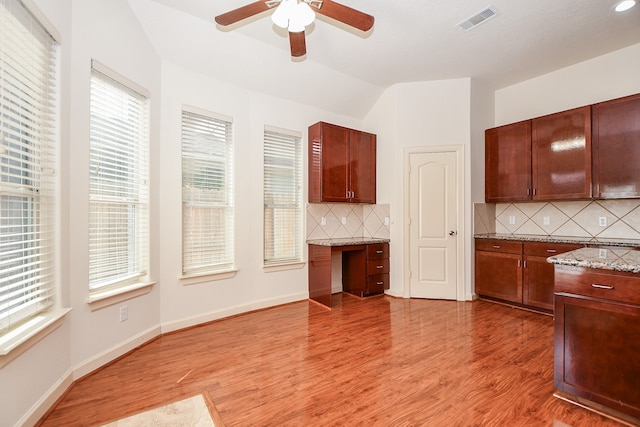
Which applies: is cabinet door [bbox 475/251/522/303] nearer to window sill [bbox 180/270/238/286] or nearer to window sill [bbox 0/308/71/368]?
window sill [bbox 180/270/238/286]

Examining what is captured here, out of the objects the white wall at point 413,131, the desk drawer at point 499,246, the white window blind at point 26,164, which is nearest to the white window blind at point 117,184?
the white window blind at point 26,164

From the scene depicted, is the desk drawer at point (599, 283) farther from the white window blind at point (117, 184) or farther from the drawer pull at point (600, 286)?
the white window blind at point (117, 184)

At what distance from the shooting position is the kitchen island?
5.18 feet

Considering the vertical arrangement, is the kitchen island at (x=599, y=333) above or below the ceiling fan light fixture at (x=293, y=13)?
below

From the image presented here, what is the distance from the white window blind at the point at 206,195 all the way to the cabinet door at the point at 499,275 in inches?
132


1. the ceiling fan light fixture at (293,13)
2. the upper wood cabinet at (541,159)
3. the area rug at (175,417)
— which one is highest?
the ceiling fan light fixture at (293,13)

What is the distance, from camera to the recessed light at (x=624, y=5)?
2598 millimetres

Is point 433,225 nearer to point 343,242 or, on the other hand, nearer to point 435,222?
point 435,222

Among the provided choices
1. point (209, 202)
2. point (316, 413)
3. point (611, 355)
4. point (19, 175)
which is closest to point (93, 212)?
point (19, 175)

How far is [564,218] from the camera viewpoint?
3768mm

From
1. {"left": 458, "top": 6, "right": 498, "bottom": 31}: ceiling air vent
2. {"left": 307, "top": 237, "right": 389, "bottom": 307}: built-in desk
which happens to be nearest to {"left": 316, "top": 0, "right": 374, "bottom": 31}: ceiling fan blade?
{"left": 458, "top": 6, "right": 498, "bottom": 31}: ceiling air vent

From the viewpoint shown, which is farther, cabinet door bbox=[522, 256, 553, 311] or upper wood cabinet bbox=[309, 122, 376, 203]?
upper wood cabinet bbox=[309, 122, 376, 203]

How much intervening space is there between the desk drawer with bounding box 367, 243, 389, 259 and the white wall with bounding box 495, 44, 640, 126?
263cm

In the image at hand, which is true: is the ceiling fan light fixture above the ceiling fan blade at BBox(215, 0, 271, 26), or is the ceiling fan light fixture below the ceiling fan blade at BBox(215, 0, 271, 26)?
below
